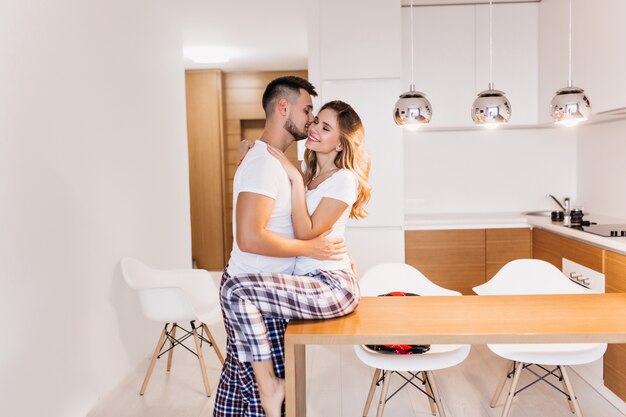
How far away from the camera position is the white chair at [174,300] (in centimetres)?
347

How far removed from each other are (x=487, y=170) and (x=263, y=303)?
368 centimetres

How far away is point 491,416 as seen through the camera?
3.17m

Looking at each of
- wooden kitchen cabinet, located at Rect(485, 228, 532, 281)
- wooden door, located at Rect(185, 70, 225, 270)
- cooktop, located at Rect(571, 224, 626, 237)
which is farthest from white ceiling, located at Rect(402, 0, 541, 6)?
wooden door, located at Rect(185, 70, 225, 270)

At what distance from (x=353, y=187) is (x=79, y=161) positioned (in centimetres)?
178

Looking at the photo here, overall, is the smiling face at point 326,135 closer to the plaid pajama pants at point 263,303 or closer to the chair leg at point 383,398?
the plaid pajama pants at point 263,303

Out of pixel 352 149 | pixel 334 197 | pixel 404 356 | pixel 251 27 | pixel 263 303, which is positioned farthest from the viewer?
pixel 251 27

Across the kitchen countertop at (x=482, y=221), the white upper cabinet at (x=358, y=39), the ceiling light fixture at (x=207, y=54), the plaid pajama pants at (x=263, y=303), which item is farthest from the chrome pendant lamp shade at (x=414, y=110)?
the ceiling light fixture at (x=207, y=54)

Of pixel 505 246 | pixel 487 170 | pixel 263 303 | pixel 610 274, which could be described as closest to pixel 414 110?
pixel 263 303

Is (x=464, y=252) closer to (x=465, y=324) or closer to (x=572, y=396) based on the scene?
(x=572, y=396)

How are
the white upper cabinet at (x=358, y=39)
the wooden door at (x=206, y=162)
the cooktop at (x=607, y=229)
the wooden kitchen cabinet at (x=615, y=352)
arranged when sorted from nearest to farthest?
the wooden kitchen cabinet at (x=615, y=352) → the cooktop at (x=607, y=229) → the white upper cabinet at (x=358, y=39) → the wooden door at (x=206, y=162)

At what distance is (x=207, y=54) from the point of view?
22.9 feet

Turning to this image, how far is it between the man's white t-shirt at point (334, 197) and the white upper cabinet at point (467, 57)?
2.87m

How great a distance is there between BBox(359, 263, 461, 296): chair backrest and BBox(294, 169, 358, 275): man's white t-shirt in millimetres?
970

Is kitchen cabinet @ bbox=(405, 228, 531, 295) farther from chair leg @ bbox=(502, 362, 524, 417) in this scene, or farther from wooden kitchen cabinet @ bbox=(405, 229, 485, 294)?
chair leg @ bbox=(502, 362, 524, 417)
